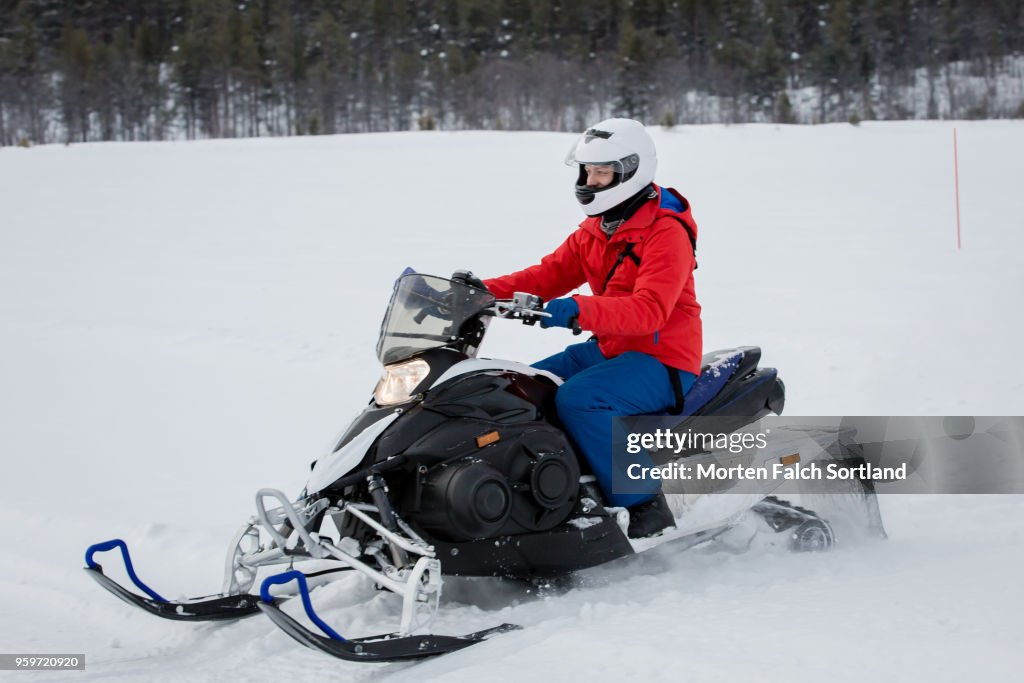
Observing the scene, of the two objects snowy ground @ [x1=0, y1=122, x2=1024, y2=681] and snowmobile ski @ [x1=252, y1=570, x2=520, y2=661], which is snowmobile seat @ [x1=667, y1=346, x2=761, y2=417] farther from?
snowmobile ski @ [x1=252, y1=570, x2=520, y2=661]

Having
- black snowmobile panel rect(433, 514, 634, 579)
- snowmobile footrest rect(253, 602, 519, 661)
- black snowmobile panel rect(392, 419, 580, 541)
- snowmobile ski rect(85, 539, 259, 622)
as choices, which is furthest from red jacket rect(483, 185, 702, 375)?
snowmobile ski rect(85, 539, 259, 622)

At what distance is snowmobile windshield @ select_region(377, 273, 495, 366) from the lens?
11.3 ft

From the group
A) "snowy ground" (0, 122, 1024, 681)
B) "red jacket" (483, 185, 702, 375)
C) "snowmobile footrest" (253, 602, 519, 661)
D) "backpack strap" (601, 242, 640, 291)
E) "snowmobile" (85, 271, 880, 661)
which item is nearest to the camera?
"snowmobile footrest" (253, 602, 519, 661)

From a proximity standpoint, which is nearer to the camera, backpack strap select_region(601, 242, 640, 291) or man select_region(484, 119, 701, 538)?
man select_region(484, 119, 701, 538)

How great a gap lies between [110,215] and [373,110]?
33409 mm

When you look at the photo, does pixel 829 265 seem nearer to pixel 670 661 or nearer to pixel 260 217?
pixel 670 661

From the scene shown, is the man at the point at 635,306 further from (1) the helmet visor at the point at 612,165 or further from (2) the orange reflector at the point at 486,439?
(2) the orange reflector at the point at 486,439

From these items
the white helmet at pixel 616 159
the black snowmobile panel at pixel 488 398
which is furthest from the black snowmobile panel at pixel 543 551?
the white helmet at pixel 616 159

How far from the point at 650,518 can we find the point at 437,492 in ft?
3.02

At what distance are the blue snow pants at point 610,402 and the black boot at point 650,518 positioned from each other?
0.12 ft

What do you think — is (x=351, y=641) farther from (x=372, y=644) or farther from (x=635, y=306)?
(x=635, y=306)

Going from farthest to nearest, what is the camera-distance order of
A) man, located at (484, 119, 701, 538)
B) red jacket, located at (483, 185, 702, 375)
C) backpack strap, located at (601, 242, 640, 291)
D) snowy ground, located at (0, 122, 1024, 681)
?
backpack strap, located at (601, 242, 640, 291) < man, located at (484, 119, 701, 538) < red jacket, located at (483, 185, 702, 375) < snowy ground, located at (0, 122, 1024, 681)

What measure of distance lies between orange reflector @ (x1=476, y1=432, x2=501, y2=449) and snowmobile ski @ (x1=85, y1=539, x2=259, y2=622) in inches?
36.6

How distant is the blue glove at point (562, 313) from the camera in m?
3.31
